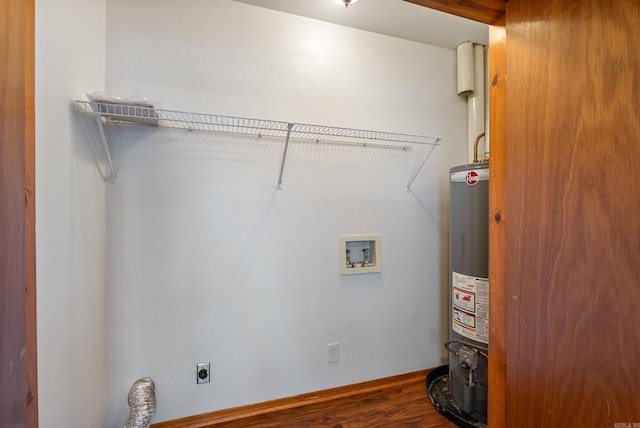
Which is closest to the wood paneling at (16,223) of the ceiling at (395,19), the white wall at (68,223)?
the white wall at (68,223)

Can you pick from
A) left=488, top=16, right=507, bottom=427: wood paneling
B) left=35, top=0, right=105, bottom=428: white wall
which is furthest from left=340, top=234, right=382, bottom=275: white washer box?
left=35, top=0, right=105, bottom=428: white wall

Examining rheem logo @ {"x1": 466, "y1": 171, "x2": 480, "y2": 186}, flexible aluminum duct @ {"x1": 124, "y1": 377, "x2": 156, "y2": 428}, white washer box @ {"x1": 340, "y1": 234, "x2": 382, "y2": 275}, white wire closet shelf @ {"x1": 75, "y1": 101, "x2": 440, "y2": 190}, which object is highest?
white wire closet shelf @ {"x1": 75, "y1": 101, "x2": 440, "y2": 190}

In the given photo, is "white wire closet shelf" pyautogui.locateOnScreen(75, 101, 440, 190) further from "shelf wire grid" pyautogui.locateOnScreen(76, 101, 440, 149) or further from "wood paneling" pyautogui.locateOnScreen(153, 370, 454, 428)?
"wood paneling" pyautogui.locateOnScreen(153, 370, 454, 428)

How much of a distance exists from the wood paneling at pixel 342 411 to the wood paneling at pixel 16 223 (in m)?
0.98

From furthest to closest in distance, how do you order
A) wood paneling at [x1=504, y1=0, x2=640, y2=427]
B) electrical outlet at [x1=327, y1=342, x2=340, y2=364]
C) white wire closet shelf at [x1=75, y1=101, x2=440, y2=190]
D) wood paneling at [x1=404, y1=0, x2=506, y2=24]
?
electrical outlet at [x1=327, y1=342, x2=340, y2=364] < white wire closet shelf at [x1=75, y1=101, x2=440, y2=190] < wood paneling at [x1=404, y1=0, x2=506, y2=24] < wood paneling at [x1=504, y1=0, x2=640, y2=427]

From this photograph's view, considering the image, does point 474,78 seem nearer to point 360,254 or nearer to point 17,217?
point 360,254

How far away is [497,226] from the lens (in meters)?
0.74

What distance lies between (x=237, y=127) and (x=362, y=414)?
5.73 feet

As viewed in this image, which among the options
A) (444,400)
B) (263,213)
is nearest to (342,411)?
(444,400)

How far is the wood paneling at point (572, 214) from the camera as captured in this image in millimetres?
464

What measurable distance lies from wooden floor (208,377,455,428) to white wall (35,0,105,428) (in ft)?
2.36

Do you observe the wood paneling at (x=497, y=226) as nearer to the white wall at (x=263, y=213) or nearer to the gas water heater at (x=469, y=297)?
the gas water heater at (x=469, y=297)

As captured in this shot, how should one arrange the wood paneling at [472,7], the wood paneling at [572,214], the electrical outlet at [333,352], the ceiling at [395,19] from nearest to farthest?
the wood paneling at [572,214], the wood paneling at [472,7], the ceiling at [395,19], the electrical outlet at [333,352]

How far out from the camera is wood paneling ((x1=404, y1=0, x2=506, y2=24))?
27.5 inches
